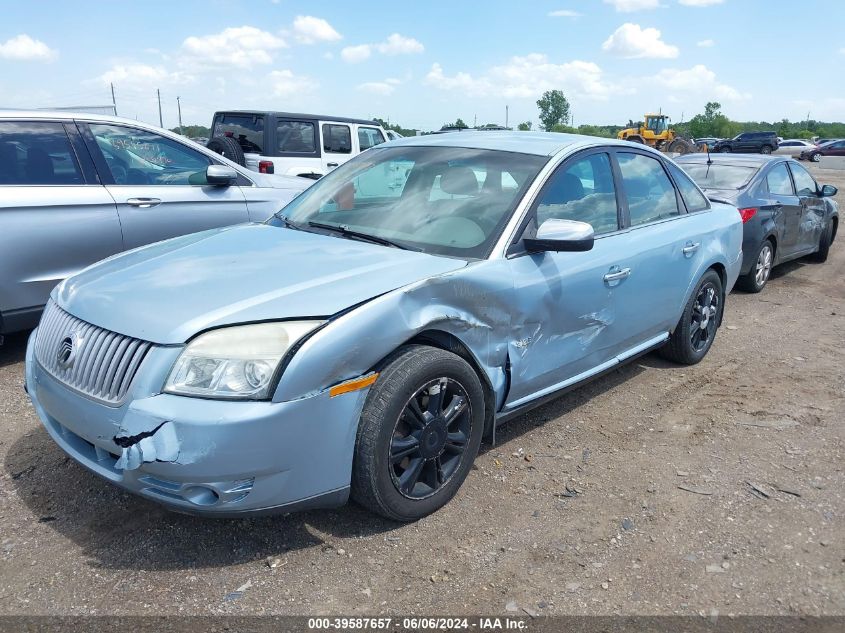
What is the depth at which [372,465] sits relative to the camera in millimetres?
2664

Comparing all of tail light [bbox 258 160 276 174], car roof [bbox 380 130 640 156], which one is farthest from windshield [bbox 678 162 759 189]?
tail light [bbox 258 160 276 174]

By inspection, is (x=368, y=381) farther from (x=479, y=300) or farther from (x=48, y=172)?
(x=48, y=172)

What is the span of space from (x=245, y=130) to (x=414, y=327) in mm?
9309

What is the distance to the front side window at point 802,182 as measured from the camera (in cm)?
839

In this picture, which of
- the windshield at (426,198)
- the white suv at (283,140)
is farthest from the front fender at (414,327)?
the white suv at (283,140)

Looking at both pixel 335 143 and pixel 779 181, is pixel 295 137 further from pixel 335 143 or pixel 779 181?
pixel 779 181

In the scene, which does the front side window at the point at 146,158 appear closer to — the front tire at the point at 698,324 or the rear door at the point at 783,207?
the front tire at the point at 698,324

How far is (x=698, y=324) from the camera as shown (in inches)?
200

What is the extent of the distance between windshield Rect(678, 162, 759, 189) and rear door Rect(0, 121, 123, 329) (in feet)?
20.0

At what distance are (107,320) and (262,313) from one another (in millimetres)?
644

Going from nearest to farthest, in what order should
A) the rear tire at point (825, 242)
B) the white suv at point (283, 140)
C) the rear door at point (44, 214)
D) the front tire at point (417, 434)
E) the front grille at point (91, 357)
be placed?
the front grille at point (91, 357) → the front tire at point (417, 434) → the rear door at point (44, 214) → the rear tire at point (825, 242) → the white suv at point (283, 140)

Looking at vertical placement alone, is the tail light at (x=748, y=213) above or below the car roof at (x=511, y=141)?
below

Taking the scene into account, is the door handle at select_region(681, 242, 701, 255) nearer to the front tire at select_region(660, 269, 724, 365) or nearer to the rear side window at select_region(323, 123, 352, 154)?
the front tire at select_region(660, 269, 724, 365)

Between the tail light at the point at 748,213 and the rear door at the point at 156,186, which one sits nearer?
the rear door at the point at 156,186
